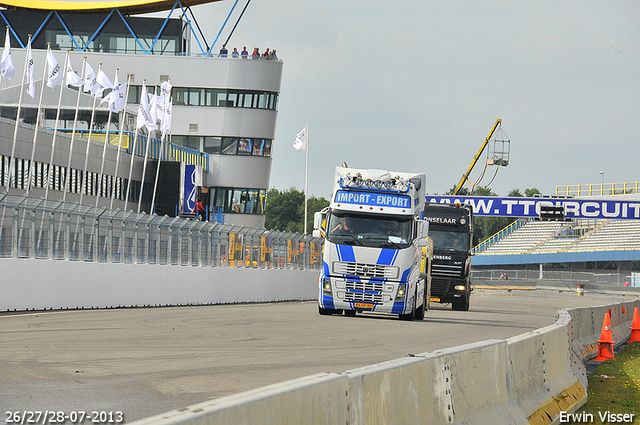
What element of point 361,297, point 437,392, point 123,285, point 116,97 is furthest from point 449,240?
point 437,392

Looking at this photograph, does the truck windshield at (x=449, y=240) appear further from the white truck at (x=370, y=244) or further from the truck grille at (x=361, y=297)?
the truck grille at (x=361, y=297)

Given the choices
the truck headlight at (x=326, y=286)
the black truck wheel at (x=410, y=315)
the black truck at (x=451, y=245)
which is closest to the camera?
the truck headlight at (x=326, y=286)

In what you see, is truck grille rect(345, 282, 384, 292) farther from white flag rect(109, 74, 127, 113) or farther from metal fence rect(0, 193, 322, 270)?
white flag rect(109, 74, 127, 113)

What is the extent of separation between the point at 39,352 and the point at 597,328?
10.9 m

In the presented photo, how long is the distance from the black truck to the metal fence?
7032 mm

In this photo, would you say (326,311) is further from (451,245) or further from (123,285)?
(451,245)

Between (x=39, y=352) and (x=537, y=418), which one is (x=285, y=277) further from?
(x=537, y=418)

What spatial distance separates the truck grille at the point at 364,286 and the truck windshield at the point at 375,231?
995mm

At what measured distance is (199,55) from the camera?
70562 mm

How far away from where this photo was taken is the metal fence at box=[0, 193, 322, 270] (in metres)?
20.8

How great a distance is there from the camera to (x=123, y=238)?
2525 cm

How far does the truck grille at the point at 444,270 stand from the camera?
107ft

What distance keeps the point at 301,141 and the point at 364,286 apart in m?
42.2

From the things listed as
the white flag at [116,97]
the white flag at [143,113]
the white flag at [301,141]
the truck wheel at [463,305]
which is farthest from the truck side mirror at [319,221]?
the white flag at [301,141]
